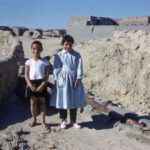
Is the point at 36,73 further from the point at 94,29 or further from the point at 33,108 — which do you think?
the point at 94,29

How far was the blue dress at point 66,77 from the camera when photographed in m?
6.02

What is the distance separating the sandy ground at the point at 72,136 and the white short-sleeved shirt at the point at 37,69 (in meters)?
0.78

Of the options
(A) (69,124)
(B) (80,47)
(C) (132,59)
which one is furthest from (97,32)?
(A) (69,124)

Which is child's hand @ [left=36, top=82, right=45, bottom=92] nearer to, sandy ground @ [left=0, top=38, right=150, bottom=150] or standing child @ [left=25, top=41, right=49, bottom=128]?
standing child @ [left=25, top=41, right=49, bottom=128]

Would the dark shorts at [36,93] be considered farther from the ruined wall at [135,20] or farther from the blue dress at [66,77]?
the ruined wall at [135,20]

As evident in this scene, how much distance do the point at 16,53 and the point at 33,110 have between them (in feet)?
10.4

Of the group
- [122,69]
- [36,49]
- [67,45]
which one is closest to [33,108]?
[36,49]

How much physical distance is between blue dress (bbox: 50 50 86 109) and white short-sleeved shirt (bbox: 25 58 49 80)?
0.61 feet

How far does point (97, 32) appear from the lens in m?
14.9

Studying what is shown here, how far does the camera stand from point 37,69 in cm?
593

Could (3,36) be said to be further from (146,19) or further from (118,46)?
(146,19)

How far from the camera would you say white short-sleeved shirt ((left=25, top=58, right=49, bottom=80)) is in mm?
5938

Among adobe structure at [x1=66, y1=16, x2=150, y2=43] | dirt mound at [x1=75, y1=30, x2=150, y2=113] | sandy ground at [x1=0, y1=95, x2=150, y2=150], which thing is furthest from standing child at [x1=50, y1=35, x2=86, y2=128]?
adobe structure at [x1=66, y1=16, x2=150, y2=43]

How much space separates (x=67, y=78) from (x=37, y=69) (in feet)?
1.49
